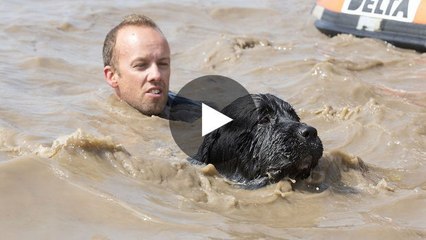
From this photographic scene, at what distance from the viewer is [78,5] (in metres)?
11.6

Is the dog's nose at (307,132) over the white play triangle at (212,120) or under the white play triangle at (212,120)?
over

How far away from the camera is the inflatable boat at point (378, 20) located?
9.26 m

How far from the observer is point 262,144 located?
419cm

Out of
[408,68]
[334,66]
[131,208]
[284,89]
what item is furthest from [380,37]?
[131,208]

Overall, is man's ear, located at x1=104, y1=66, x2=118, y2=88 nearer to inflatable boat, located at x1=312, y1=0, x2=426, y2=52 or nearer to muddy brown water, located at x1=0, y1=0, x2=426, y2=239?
muddy brown water, located at x1=0, y1=0, x2=426, y2=239

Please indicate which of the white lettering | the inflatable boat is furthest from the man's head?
the white lettering

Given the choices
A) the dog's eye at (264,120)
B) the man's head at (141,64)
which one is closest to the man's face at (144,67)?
the man's head at (141,64)

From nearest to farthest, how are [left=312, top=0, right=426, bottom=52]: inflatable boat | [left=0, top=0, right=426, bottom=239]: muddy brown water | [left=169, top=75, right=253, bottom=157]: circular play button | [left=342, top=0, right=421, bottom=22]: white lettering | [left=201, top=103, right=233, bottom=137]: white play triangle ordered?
[left=0, top=0, right=426, bottom=239]: muddy brown water
[left=201, top=103, right=233, bottom=137]: white play triangle
[left=169, top=75, right=253, bottom=157]: circular play button
[left=312, top=0, right=426, bottom=52]: inflatable boat
[left=342, top=0, right=421, bottom=22]: white lettering

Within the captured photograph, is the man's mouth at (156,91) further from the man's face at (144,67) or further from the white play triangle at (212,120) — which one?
the white play triangle at (212,120)

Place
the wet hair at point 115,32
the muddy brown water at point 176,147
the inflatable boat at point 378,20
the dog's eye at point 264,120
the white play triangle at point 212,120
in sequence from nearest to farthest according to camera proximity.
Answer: the muddy brown water at point 176,147 < the dog's eye at point 264,120 < the white play triangle at point 212,120 < the wet hair at point 115,32 < the inflatable boat at point 378,20

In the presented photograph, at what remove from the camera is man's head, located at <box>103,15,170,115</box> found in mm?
5914

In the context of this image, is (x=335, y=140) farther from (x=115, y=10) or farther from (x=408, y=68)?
(x=115, y=10)

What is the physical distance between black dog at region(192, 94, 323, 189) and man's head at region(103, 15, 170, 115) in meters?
1.55

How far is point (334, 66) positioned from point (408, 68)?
108cm
